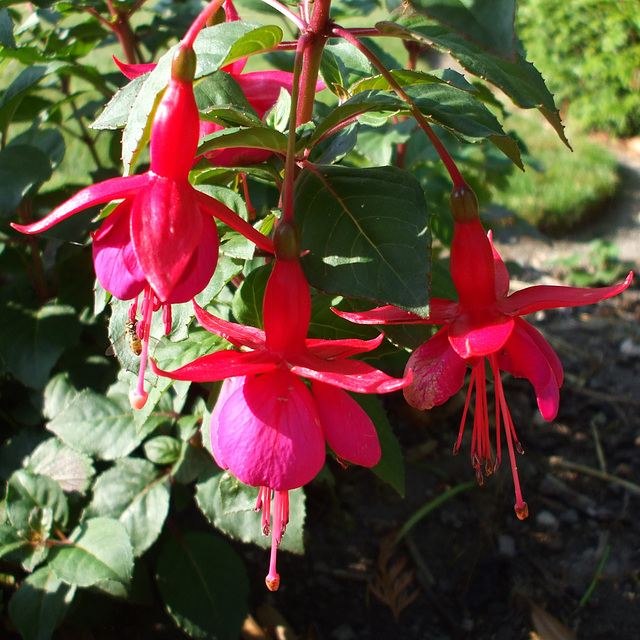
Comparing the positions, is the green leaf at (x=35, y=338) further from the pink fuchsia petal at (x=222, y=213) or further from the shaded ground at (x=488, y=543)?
the pink fuchsia petal at (x=222, y=213)

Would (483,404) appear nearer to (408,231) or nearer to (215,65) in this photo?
(408,231)

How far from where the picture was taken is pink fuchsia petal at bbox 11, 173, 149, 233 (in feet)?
1.36

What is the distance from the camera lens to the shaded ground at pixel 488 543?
1.08 m

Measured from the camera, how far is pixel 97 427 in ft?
3.04

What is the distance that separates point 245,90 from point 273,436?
40cm

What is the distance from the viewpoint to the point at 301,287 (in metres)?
0.48

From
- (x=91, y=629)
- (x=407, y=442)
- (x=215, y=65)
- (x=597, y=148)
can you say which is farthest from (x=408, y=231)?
(x=597, y=148)

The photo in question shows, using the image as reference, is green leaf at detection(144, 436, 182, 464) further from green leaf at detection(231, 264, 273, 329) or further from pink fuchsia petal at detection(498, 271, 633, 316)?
pink fuchsia petal at detection(498, 271, 633, 316)

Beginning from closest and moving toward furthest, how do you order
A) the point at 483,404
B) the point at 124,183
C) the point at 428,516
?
1. the point at 124,183
2. the point at 483,404
3. the point at 428,516

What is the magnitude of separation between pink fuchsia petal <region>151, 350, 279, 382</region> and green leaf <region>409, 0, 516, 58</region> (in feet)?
0.80

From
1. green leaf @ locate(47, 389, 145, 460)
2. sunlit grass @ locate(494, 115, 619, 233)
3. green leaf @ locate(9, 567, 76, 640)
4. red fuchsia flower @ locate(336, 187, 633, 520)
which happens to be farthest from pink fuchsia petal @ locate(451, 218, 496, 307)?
sunlit grass @ locate(494, 115, 619, 233)

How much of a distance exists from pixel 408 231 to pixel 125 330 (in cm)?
27

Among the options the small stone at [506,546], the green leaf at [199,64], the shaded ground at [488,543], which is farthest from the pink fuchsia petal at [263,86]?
the small stone at [506,546]

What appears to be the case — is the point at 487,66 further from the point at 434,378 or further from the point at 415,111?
the point at 434,378
